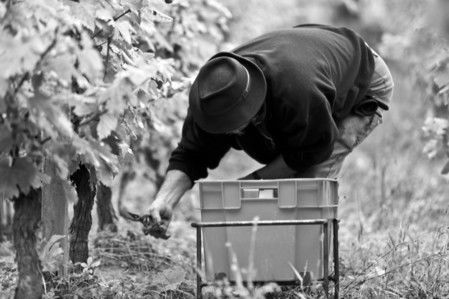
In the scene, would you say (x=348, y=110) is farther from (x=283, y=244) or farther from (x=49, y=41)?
(x=49, y=41)

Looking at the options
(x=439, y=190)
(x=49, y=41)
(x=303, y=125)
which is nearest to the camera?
(x=49, y=41)

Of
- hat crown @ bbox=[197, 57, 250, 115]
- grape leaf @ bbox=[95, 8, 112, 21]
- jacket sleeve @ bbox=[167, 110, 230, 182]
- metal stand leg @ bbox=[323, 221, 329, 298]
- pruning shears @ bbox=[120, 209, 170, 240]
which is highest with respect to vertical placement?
grape leaf @ bbox=[95, 8, 112, 21]

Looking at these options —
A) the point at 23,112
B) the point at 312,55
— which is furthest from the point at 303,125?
the point at 23,112

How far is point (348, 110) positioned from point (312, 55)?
1.66 feet

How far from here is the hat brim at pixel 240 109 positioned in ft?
11.2

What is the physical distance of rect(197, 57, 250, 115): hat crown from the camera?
3.35 m

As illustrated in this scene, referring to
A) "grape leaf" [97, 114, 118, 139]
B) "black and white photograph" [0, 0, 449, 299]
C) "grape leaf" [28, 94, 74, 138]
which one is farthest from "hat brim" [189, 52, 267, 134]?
"grape leaf" [28, 94, 74, 138]

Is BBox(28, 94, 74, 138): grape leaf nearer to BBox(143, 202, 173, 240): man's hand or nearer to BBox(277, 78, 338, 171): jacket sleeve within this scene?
BBox(143, 202, 173, 240): man's hand

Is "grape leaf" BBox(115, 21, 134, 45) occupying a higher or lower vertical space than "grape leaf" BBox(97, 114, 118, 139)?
higher

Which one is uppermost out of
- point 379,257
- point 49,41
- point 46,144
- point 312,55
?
point 312,55

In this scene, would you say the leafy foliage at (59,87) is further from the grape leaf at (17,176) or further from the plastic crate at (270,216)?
the plastic crate at (270,216)

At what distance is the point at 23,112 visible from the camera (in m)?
2.76

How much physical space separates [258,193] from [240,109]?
38cm

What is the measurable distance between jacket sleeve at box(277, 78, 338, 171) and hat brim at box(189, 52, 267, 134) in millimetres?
141
